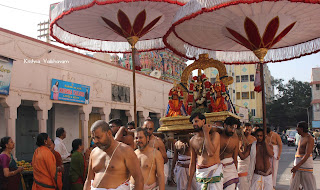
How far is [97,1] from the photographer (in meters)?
6.46

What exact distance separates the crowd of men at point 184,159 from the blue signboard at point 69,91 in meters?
8.37

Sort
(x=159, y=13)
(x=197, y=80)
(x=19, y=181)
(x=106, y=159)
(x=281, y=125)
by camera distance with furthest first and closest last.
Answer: (x=281, y=125), (x=197, y=80), (x=159, y=13), (x=19, y=181), (x=106, y=159)

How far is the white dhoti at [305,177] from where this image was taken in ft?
22.6

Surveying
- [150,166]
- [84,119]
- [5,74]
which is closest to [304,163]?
[150,166]

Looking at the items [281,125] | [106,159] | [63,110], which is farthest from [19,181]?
[281,125]

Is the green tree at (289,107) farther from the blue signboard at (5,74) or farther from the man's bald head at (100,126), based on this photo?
the man's bald head at (100,126)

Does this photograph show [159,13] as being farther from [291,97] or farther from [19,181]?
[291,97]

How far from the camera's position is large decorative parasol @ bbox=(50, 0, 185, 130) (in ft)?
22.6

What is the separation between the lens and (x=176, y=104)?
8266 millimetres

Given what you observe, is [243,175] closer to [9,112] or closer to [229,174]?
[229,174]

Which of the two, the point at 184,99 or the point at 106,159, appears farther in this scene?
the point at 184,99

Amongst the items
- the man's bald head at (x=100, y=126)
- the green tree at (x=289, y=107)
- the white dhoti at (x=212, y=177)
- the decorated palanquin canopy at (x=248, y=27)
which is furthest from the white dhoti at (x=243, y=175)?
the green tree at (x=289, y=107)

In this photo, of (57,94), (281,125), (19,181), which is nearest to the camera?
(19,181)

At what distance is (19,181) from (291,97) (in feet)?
193
